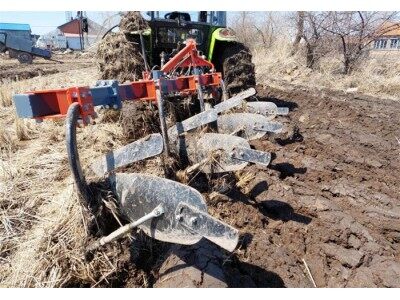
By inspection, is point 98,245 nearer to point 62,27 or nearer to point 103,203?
point 103,203

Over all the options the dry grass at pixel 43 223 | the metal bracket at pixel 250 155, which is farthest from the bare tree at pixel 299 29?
the metal bracket at pixel 250 155

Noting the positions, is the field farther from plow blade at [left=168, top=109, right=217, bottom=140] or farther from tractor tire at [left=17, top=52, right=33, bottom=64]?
tractor tire at [left=17, top=52, right=33, bottom=64]

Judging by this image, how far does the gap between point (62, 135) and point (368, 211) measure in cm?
349

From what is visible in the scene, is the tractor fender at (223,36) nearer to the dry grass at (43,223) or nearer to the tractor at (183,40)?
the tractor at (183,40)

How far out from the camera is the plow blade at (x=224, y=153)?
9.50 feet

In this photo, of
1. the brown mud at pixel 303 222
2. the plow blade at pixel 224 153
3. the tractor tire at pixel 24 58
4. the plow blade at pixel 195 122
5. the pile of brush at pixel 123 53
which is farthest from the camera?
the tractor tire at pixel 24 58

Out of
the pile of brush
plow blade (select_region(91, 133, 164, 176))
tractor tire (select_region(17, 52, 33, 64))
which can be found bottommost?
tractor tire (select_region(17, 52, 33, 64))

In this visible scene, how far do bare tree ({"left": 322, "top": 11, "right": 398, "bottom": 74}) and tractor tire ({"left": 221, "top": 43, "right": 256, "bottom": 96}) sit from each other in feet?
23.7

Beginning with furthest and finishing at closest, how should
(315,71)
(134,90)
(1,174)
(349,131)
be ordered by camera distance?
1. (315,71)
2. (349,131)
3. (1,174)
4. (134,90)

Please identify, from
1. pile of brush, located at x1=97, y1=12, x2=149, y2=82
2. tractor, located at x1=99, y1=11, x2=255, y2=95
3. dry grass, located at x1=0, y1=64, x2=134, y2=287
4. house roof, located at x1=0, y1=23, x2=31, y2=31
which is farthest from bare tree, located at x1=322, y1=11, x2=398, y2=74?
house roof, located at x1=0, y1=23, x2=31, y2=31

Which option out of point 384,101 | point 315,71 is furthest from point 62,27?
point 384,101

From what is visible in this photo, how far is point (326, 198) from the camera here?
131 inches

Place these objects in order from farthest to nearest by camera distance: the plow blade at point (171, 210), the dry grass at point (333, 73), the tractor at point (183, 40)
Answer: the dry grass at point (333, 73) → the tractor at point (183, 40) → the plow blade at point (171, 210)

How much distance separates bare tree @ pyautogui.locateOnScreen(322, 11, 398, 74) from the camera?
1191 cm
